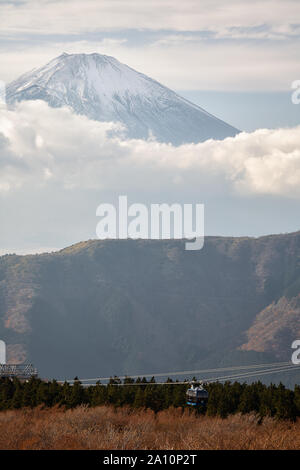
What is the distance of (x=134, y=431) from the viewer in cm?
9888

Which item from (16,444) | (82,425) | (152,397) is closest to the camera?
(16,444)

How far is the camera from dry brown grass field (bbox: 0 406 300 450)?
93562 millimetres

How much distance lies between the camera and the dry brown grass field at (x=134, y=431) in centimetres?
9356

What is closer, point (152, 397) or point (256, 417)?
point (256, 417)
